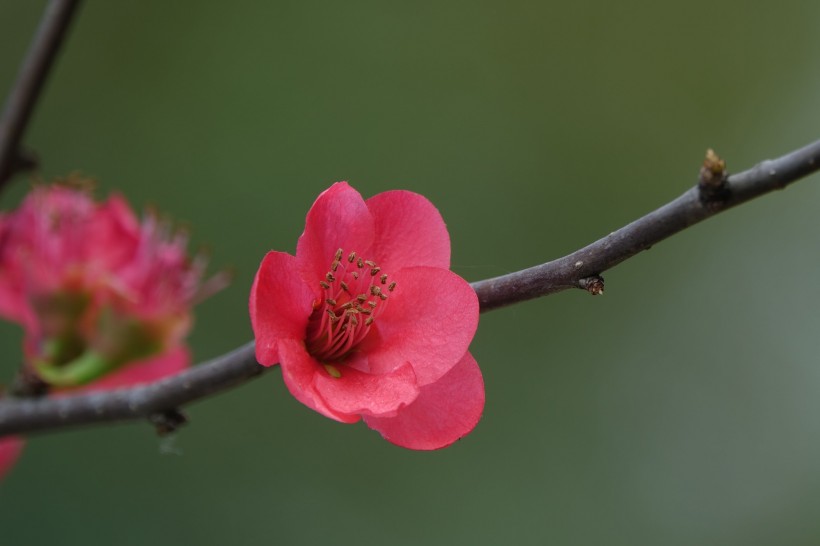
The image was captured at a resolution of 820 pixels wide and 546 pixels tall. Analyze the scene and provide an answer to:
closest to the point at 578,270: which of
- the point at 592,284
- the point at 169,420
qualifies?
the point at 592,284

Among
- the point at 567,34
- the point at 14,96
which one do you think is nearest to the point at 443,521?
the point at 567,34

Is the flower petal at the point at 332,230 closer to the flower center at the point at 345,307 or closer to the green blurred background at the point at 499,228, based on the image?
the flower center at the point at 345,307

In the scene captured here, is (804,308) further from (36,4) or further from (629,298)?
(36,4)

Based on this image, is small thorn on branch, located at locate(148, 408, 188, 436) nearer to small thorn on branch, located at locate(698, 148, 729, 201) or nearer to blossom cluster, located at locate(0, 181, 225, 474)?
blossom cluster, located at locate(0, 181, 225, 474)

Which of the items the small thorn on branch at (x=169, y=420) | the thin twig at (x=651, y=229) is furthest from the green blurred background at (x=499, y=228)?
the thin twig at (x=651, y=229)

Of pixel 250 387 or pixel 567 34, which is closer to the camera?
pixel 250 387

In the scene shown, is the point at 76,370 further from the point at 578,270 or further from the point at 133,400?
the point at 578,270
